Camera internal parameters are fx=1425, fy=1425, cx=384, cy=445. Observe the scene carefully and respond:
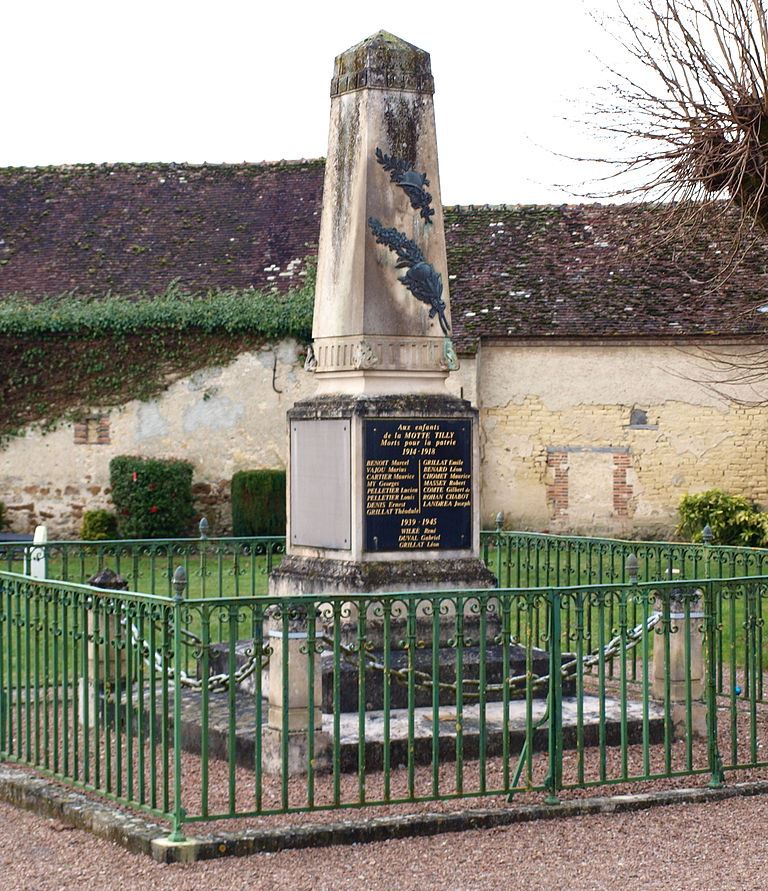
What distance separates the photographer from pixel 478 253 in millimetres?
23938

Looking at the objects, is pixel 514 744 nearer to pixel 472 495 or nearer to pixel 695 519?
pixel 472 495

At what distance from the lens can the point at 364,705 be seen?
23.1 ft

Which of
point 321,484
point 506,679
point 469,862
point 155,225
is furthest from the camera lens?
point 155,225

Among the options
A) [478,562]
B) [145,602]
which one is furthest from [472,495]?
[145,602]

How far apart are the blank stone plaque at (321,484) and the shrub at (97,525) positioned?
13.6 meters

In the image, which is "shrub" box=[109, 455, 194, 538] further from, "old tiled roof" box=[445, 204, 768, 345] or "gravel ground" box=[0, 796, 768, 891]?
"gravel ground" box=[0, 796, 768, 891]

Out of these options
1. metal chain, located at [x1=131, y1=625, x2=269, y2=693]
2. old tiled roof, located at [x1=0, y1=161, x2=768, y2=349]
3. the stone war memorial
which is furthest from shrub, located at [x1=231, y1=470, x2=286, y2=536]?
metal chain, located at [x1=131, y1=625, x2=269, y2=693]

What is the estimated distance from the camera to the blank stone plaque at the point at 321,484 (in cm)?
921

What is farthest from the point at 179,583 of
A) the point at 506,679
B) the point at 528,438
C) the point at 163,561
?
the point at 528,438

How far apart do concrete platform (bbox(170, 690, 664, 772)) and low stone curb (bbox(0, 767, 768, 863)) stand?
2.88 ft

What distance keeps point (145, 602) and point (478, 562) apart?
323 cm

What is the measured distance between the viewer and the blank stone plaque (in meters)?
9.21

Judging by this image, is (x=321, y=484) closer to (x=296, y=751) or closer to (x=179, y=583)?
(x=296, y=751)

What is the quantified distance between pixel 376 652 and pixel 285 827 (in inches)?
106
